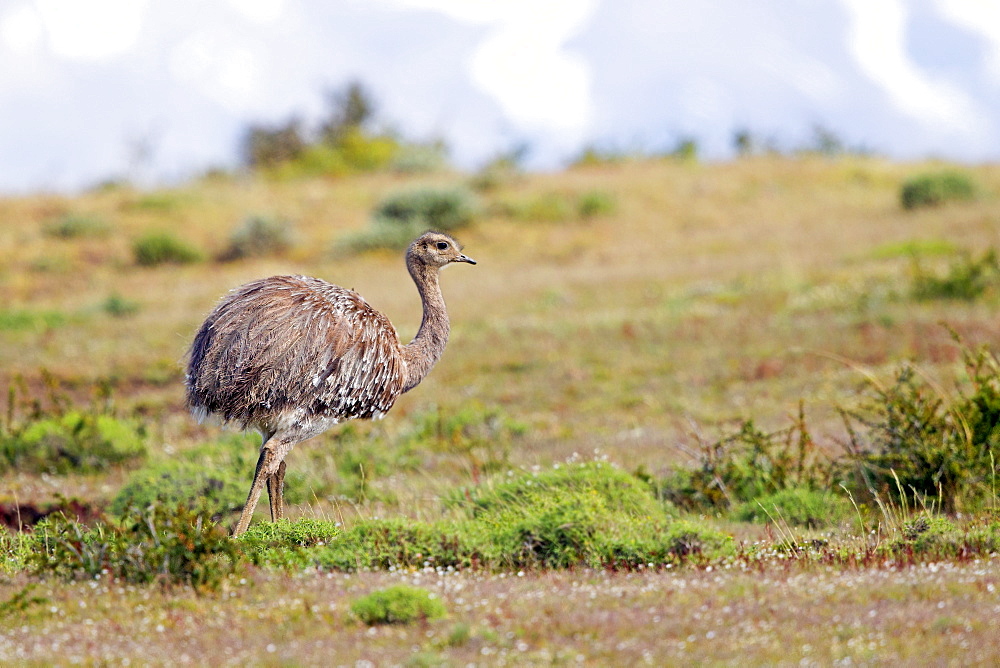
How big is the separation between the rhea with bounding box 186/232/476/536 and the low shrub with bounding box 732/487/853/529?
9.32 feet

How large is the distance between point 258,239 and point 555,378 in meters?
14.7

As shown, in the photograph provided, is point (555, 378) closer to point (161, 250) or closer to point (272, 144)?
point (161, 250)

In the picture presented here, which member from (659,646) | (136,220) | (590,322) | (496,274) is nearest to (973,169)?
(496,274)

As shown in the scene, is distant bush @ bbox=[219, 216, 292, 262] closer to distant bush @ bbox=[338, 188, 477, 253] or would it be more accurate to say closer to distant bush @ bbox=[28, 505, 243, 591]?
distant bush @ bbox=[338, 188, 477, 253]

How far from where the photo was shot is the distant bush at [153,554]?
233 inches

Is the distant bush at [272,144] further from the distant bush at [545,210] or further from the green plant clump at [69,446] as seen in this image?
the green plant clump at [69,446]

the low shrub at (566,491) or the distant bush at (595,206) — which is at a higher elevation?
the distant bush at (595,206)

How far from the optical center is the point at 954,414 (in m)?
8.52

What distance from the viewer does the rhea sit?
714cm

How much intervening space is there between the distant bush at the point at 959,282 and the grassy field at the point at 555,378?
0.13 meters

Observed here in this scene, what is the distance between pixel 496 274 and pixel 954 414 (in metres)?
17.0

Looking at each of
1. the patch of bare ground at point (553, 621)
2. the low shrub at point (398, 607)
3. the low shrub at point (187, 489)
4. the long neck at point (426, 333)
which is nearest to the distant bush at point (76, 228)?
the low shrub at point (187, 489)

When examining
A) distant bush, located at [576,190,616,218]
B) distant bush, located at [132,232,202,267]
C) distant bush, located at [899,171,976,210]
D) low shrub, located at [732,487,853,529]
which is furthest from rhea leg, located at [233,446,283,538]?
distant bush, located at [899,171,976,210]

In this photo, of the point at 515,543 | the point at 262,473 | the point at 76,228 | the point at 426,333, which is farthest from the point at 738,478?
the point at 76,228
